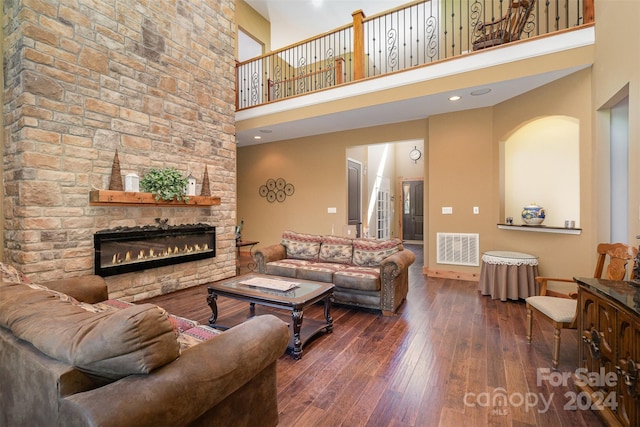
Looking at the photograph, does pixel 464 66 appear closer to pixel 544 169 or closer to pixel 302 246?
pixel 544 169

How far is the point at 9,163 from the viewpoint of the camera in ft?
10.4

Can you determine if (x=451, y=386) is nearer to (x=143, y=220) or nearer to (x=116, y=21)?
(x=143, y=220)

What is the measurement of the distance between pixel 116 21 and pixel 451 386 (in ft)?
17.2

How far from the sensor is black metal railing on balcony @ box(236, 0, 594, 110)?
13.5ft

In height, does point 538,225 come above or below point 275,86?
below

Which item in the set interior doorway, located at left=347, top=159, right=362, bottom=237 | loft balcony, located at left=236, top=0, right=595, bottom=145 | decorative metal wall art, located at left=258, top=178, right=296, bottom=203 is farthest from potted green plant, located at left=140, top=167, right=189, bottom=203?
interior doorway, located at left=347, top=159, right=362, bottom=237

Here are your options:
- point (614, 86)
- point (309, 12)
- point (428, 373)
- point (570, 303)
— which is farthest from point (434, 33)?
point (428, 373)

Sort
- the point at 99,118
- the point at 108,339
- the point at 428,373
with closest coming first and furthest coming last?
the point at 108,339 < the point at 428,373 < the point at 99,118

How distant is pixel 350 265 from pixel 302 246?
796mm

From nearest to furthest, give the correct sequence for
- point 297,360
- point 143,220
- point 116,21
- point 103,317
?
point 103,317 → point 297,360 → point 116,21 → point 143,220

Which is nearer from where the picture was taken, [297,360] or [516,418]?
[516,418]

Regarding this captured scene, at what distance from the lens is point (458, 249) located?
5.07m

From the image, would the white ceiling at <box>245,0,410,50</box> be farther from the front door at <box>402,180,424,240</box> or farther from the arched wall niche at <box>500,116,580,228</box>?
the front door at <box>402,180,424,240</box>

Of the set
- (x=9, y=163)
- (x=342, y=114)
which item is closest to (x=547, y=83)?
(x=342, y=114)
